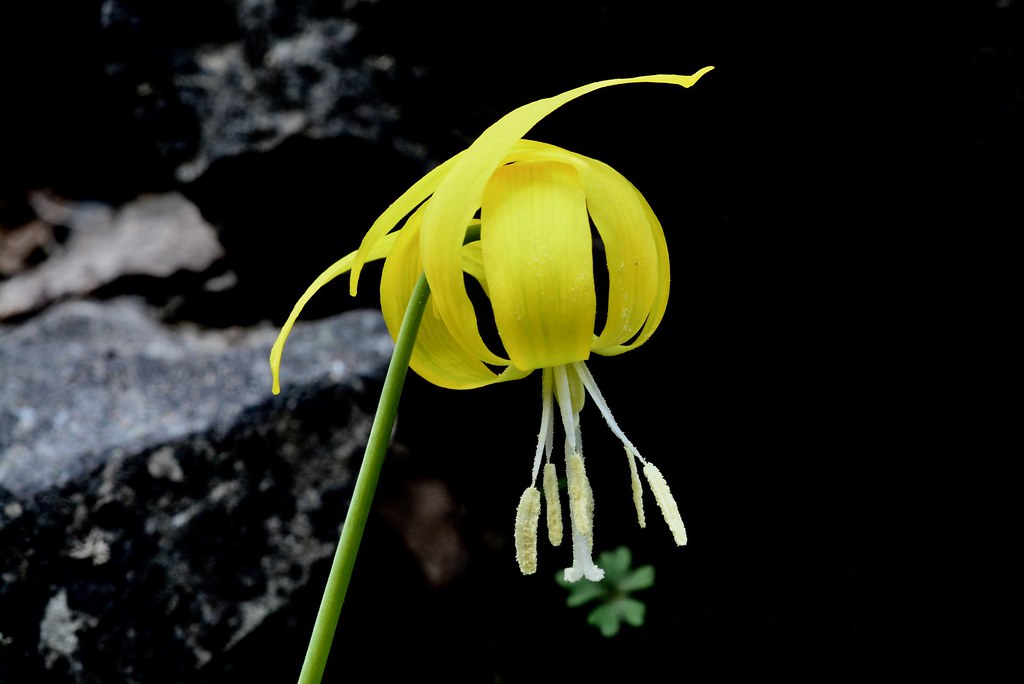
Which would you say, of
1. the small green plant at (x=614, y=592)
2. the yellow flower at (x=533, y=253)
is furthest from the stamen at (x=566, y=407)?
the small green plant at (x=614, y=592)

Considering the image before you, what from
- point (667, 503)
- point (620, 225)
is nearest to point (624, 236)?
point (620, 225)

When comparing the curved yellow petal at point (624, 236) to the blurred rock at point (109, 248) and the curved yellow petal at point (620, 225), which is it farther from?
the blurred rock at point (109, 248)

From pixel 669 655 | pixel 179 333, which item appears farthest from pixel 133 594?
pixel 669 655

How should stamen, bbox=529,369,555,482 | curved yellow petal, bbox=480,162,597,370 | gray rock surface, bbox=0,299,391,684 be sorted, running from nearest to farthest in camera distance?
curved yellow petal, bbox=480,162,597,370
stamen, bbox=529,369,555,482
gray rock surface, bbox=0,299,391,684

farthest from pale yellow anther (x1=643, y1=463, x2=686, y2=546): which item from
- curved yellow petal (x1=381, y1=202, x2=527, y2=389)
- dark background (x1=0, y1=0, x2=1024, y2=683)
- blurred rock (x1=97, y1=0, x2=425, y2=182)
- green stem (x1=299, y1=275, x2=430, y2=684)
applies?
blurred rock (x1=97, y1=0, x2=425, y2=182)

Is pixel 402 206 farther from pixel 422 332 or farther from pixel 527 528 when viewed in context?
pixel 527 528

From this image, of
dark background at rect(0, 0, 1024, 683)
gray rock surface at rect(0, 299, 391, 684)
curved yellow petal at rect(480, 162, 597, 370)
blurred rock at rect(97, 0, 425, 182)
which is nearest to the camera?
curved yellow petal at rect(480, 162, 597, 370)

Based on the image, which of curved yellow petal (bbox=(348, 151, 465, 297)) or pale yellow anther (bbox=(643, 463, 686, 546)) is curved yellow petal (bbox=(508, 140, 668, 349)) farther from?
pale yellow anther (bbox=(643, 463, 686, 546))
